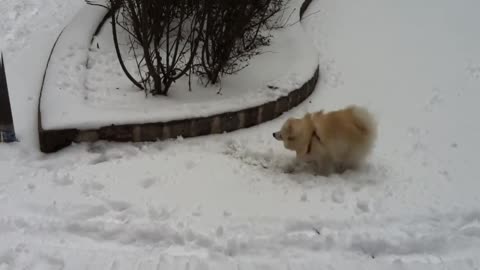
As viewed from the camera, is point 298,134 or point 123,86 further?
point 123,86

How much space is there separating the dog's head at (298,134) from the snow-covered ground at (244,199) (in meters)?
0.27

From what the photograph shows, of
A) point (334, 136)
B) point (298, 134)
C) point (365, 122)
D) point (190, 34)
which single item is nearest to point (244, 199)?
point (298, 134)

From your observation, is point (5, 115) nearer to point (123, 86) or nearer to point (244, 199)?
point (123, 86)

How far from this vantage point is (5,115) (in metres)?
4.11

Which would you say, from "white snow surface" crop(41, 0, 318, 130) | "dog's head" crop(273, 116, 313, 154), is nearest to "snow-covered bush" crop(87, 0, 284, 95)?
"white snow surface" crop(41, 0, 318, 130)

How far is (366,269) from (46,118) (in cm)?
295

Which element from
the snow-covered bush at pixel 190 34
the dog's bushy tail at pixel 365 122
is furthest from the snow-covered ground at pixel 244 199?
the snow-covered bush at pixel 190 34

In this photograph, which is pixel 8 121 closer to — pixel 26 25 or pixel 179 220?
pixel 179 220

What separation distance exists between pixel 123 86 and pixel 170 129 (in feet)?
3.20

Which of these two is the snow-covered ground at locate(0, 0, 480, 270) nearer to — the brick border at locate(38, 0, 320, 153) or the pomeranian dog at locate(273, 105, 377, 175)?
the brick border at locate(38, 0, 320, 153)

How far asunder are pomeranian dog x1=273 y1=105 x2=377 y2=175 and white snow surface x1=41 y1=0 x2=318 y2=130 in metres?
0.95

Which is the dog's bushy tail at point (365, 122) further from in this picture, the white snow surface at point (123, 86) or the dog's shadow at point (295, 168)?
the white snow surface at point (123, 86)

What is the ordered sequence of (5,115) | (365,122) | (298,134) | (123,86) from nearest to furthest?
1. (365,122)
2. (298,134)
3. (5,115)
4. (123,86)

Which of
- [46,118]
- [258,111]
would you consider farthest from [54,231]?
[258,111]
